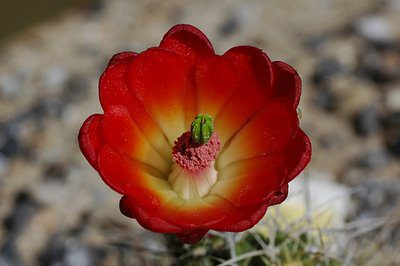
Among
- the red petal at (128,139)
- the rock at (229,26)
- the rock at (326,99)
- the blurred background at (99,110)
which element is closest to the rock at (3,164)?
the blurred background at (99,110)

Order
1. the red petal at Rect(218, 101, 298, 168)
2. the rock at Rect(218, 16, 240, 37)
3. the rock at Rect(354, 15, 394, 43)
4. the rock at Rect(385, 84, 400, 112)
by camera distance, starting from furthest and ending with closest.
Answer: the rock at Rect(218, 16, 240, 37) < the rock at Rect(354, 15, 394, 43) < the rock at Rect(385, 84, 400, 112) < the red petal at Rect(218, 101, 298, 168)

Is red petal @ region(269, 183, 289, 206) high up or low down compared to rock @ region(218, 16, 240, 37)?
down

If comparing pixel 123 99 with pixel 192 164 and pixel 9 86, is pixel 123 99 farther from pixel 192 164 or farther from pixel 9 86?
pixel 9 86

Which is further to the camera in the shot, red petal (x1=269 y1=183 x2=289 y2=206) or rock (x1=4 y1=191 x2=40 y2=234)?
rock (x1=4 y1=191 x2=40 y2=234)

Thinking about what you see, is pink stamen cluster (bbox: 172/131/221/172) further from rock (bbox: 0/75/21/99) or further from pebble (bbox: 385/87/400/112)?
rock (bbox: 0/75/21/99)

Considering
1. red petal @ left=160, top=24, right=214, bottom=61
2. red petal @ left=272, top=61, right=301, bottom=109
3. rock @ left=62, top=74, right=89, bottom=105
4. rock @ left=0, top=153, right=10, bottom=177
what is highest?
rock @ left=62, top=74, right=89, bottom=105

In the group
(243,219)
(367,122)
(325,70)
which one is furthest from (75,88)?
(243,219)

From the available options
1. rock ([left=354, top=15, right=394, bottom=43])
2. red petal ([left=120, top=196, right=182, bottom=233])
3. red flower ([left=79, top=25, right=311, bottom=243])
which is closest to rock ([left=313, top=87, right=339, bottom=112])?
rock ([left=354, top=15, right=394, bottom=43])

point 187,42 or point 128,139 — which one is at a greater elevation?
point 187,42
